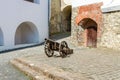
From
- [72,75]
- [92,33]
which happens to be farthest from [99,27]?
[72,75]

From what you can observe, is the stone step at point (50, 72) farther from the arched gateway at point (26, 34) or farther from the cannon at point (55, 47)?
the arched gateway at point (26, 34)

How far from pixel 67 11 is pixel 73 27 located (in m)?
6.71

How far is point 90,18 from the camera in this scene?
1140 cm

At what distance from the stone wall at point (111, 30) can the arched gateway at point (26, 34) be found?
571 centimetres

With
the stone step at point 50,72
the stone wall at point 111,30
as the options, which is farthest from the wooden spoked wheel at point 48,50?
the stone wall at point 111,30

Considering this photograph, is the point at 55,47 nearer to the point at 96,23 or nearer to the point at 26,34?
the point at 96,23

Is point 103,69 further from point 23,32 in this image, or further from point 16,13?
point 23,32

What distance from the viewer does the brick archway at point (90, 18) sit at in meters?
10.7

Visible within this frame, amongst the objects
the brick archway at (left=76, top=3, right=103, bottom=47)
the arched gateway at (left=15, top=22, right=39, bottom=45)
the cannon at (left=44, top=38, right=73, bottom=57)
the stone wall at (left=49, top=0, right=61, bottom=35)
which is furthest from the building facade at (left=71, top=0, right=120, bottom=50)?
the stone wall at (left=49, top=0, right=61, bottom=35)

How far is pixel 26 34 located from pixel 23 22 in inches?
56.5

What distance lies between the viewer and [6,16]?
11.9 metres

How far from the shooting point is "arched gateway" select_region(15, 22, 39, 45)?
1481 cm

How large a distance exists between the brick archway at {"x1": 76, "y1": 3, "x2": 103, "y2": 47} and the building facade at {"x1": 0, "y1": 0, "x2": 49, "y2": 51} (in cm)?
324

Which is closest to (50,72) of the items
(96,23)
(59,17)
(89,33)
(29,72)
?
(29,72)
